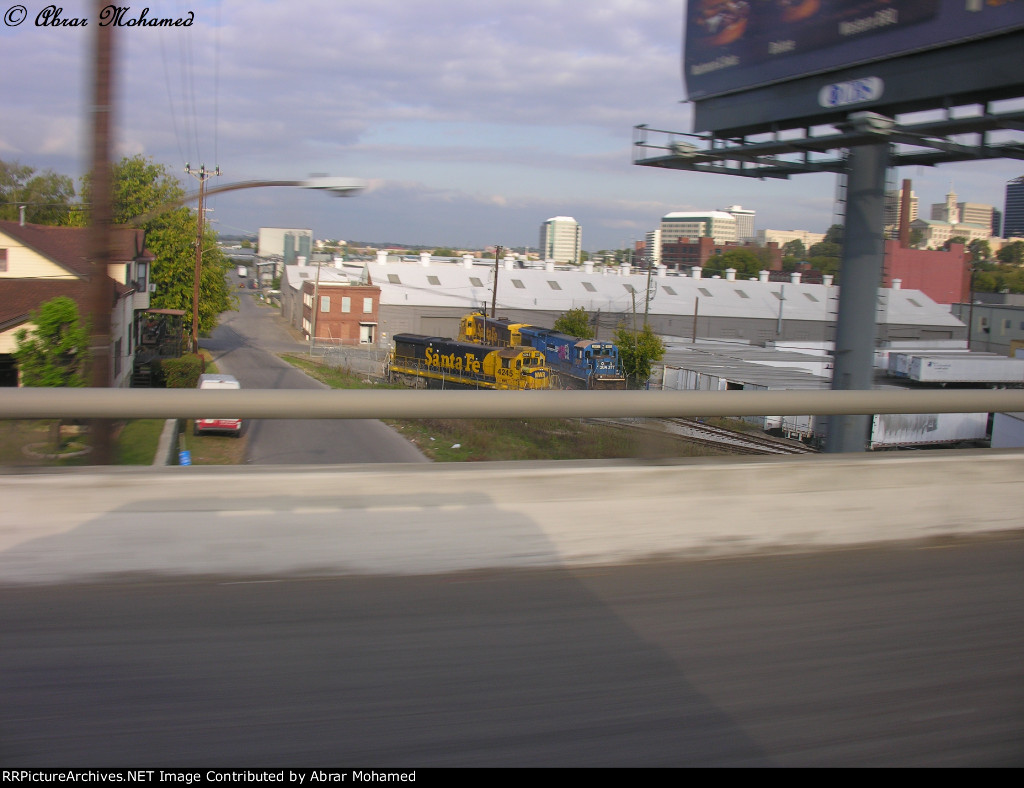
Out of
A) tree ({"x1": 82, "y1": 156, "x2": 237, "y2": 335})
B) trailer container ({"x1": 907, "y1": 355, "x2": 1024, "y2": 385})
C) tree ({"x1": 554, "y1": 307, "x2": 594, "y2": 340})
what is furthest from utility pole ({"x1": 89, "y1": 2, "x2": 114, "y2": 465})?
tree ({"x1": 554, "y1": 307, "x2": 594, "y2": 340})

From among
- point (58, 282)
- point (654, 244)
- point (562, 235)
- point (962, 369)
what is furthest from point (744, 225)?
point (58, 282)

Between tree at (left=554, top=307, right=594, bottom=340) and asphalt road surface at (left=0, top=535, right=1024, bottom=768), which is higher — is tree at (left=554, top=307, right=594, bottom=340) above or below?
above

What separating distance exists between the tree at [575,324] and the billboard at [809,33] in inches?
1038

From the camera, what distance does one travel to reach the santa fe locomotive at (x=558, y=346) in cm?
3466

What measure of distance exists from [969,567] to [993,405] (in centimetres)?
123

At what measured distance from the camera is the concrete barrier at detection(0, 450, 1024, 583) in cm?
424

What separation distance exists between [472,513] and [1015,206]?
101ft

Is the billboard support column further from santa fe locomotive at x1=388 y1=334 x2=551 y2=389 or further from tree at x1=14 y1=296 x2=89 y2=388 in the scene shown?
tree at x1=14 y1=296 x2=89 y2=388

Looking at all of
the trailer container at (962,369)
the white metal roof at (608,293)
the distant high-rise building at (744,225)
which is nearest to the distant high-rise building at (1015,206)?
the trailer container at (962,369)

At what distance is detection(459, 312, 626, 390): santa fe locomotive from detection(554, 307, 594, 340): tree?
23.2 feet

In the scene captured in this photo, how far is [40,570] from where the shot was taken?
4.15 m

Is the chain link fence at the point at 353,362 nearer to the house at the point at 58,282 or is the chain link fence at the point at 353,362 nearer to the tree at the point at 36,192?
the house at the point at 58,282

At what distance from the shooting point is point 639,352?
125ft

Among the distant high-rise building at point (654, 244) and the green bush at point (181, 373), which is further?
the distant high-rise building at point (654, 244)
